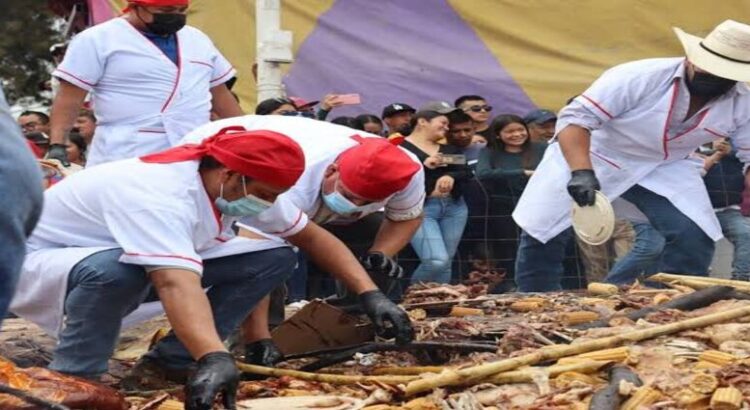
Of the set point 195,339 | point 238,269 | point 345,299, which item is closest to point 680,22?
point 345,299

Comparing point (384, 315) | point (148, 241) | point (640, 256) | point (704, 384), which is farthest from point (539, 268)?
point (148, 241)

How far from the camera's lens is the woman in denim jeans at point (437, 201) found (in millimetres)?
8148

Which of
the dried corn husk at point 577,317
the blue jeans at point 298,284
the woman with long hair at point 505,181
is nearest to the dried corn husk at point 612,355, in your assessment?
the dried corn husk at point 577,317

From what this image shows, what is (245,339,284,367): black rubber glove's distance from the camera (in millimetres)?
5561

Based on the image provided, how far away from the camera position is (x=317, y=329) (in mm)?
5770

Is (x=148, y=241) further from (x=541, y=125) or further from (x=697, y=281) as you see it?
(x=541, y=125)

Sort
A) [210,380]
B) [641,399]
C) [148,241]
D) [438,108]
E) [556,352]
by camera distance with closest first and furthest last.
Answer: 1. [210,380]
2. [641,399]
3. [148,241]
4. [556,352]
5. [438,108]

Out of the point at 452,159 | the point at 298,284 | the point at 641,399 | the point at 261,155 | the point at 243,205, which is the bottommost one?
the point at 298,284

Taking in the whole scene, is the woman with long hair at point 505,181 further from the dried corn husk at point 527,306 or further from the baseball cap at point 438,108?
the dried corn husk at point 527,306

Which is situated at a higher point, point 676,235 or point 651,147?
point 651,147

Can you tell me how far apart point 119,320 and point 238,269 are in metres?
0.56

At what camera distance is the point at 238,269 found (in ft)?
17.5

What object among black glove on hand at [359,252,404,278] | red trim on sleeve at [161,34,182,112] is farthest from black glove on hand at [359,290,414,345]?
red trim on sleeve at [161,34,182,112]

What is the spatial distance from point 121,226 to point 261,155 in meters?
0.51
